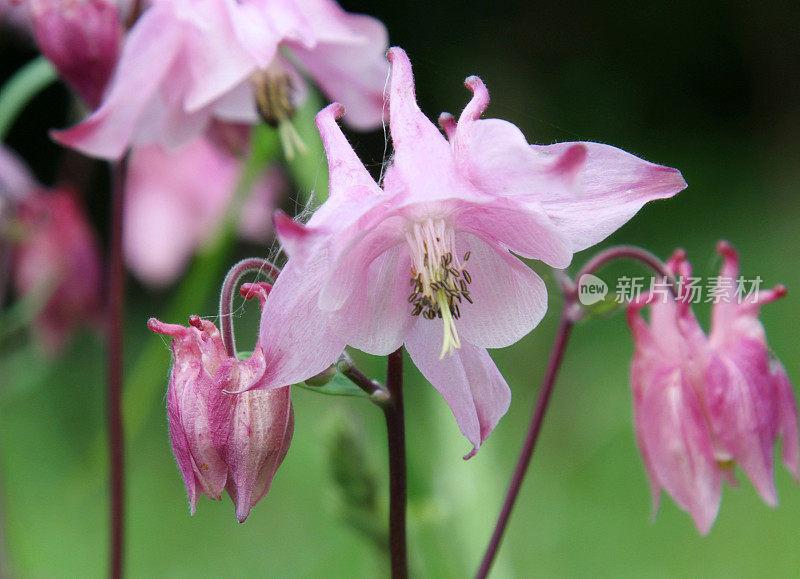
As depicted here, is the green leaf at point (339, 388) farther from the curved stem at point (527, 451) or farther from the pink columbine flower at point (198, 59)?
the pink columbine flower at point (198, 59)

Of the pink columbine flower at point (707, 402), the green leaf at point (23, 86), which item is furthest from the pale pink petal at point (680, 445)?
the green leaf at point (23, 86)

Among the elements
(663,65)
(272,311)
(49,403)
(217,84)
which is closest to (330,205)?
(272,311)

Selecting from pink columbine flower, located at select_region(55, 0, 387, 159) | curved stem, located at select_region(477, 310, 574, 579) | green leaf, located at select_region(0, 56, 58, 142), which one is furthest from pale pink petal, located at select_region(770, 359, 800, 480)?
green leaf, located at select_region(0, 56, 58, 142)

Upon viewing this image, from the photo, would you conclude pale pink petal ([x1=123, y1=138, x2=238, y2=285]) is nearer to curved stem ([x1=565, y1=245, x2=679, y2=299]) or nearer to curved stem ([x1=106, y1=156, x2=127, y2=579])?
curved stem ([x1=106, y1=156, x2=127, y2=579])

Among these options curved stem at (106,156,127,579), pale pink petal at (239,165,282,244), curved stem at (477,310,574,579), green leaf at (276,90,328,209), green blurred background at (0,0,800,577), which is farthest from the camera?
pale pink petal at (239,165,282,244)

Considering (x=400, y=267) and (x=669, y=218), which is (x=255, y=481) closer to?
(x=400, y=267)

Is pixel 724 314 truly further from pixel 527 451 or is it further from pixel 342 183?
pixel 342 183

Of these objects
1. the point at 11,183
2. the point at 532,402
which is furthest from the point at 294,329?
the point at 532,402
